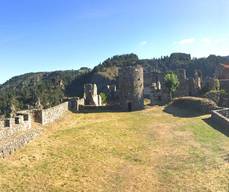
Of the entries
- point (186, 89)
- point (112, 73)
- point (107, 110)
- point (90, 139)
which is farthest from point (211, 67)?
point (90, 139)

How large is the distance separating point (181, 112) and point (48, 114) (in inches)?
741

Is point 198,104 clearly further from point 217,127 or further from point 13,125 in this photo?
point 13,125

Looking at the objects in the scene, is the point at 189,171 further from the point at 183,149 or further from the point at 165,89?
the point at 165,89

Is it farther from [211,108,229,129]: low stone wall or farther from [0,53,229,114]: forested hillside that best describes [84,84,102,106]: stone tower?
[211,108,229,129]: low stone wall

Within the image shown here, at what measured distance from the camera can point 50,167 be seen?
21.1 metres

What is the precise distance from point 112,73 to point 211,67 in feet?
146

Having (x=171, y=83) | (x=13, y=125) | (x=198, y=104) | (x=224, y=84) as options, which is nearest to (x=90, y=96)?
(x=171, y=83)

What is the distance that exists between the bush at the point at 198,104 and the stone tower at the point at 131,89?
227 inches

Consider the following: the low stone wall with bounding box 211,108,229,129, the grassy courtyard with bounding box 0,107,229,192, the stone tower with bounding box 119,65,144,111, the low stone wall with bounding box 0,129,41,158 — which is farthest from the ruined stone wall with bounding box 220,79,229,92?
the low stone wall with bounding box 0,129,41,158

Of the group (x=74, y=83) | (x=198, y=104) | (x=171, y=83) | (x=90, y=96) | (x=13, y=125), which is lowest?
(x=198, y=104)

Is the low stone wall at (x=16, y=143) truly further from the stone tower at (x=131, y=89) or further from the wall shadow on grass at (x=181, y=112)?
the stone tower at (x=131, y=89)

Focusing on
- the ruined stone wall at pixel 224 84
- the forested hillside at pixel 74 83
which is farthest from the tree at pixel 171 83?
the forested hillside at pixel 74 83

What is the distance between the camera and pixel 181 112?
46.1 meters

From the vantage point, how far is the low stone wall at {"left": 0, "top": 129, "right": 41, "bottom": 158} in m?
21.5
